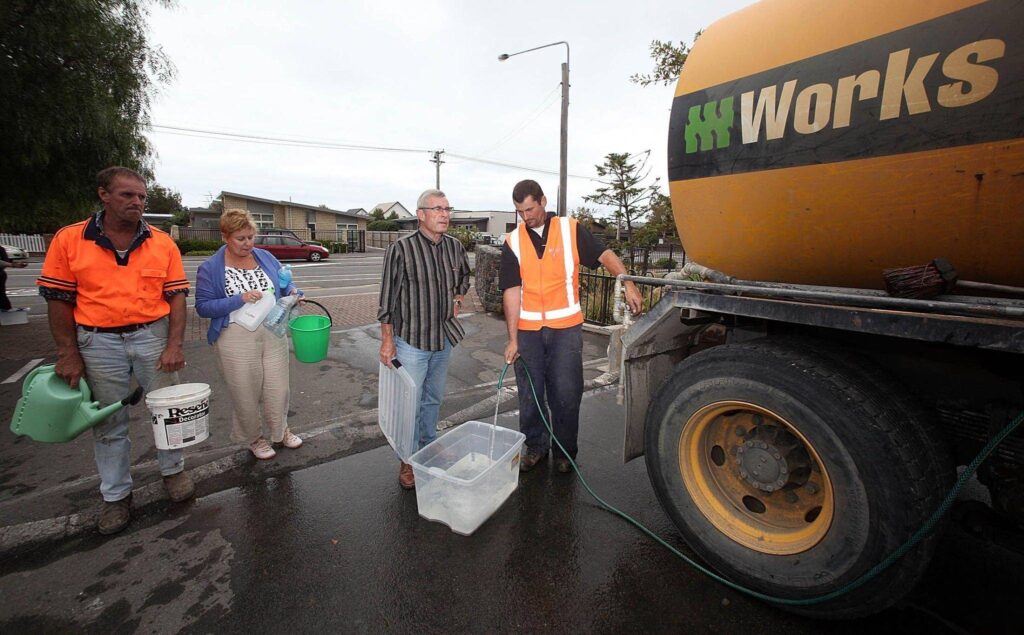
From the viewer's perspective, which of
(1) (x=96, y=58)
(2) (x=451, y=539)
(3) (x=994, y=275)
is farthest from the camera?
(1) (x=96, y=58)

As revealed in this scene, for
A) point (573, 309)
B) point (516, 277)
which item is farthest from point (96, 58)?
point (573, 309)

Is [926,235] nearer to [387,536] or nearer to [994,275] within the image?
[994,275]

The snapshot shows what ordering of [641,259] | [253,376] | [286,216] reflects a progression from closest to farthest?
[253,376], [641,259], [286,216]

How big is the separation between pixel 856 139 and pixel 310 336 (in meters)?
3.23

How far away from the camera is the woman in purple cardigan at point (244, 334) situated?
289 cm

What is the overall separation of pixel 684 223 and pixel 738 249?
1.08 feet

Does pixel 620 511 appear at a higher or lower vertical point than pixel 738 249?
lower

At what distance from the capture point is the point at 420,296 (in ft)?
9.20

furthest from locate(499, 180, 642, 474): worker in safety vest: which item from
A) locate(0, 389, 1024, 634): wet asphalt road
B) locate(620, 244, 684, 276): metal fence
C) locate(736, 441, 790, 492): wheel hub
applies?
locate(620, 244, 684, 276): metal fence

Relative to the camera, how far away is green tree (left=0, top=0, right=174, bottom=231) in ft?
16.8

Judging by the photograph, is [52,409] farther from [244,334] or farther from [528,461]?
[528,461]

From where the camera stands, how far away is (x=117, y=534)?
98.0 inches

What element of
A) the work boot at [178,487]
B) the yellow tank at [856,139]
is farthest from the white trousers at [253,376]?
the yellow tank at [856,139]

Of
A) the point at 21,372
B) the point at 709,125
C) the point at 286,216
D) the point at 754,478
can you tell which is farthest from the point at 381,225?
the point at 754,478
